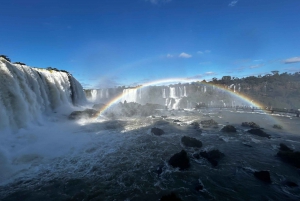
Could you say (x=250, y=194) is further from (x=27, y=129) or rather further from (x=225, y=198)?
(x=27, y=129)

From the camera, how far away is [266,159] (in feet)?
37.7

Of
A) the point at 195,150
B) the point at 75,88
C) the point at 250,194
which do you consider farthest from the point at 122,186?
the point at 75,88

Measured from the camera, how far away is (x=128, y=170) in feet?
33.3

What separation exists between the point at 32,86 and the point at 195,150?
2164cm

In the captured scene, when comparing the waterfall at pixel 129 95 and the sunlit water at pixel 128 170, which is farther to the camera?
the waterfall at pixel 129 95

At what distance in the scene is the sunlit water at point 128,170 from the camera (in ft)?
25.3

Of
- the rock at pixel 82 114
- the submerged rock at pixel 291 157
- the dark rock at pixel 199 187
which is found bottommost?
the dark rock at pixel 199 187

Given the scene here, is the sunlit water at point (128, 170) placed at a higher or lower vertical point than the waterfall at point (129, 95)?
lower

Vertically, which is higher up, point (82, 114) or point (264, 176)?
point (82, 114)

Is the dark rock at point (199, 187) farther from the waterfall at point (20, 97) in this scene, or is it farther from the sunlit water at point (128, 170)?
the waterfall at point (20, 97)

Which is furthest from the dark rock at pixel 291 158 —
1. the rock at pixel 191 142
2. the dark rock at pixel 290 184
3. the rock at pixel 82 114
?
the rock at pixel 82 114

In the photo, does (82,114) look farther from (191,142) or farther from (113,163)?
(191,142)

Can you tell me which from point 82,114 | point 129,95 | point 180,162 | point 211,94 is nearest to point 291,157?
point 180,162

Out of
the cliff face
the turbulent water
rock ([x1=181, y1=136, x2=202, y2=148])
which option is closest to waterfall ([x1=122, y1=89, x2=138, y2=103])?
the cliff face
